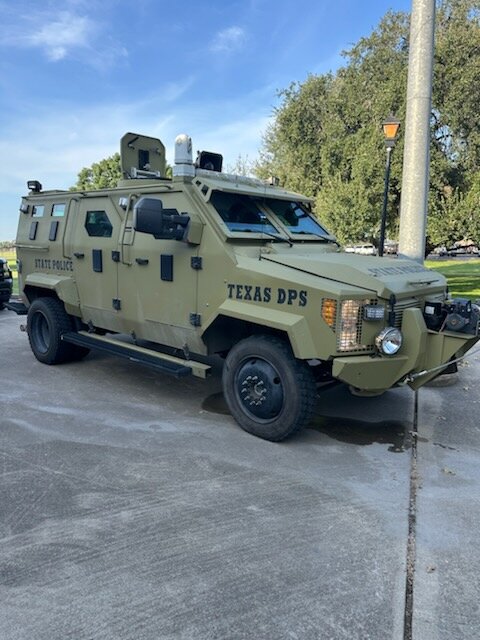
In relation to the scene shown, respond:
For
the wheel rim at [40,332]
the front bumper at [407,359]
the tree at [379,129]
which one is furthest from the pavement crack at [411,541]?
the tree at [379,129]

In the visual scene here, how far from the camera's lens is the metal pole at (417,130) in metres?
6.92

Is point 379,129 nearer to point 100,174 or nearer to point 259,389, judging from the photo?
point 259,389

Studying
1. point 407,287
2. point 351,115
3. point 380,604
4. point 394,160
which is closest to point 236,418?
point 407,287

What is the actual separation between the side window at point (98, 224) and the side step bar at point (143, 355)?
1.24m

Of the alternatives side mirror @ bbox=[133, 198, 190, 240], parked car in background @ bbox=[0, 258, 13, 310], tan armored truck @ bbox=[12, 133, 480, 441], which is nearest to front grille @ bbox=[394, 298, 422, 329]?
tan armored truck @ bbox=[12, 133, 480, 441]

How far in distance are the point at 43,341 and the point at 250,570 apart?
524 cm

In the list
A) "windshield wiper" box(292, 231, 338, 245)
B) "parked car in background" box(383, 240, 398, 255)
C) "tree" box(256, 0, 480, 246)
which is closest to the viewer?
"windshield wiper" box(292, 231, 338, 245)

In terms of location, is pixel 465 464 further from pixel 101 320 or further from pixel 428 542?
pixel 101 320

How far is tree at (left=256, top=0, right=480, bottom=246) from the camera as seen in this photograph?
47.4 feet

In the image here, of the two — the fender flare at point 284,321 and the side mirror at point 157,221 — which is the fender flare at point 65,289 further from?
the fender flare at point 284,321

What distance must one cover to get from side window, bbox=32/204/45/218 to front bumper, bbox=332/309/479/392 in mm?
4966

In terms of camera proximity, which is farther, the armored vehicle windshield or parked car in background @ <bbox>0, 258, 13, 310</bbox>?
parked car in background @ <bbox>0, 258, 13, 310</bbox>

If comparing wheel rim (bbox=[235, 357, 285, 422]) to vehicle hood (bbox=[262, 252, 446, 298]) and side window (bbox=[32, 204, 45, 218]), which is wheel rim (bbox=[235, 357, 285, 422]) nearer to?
vehicle hood (bbox=[262, 252, 446, 298])

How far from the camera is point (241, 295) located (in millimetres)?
4477
